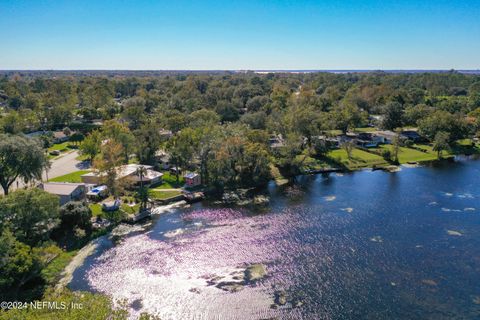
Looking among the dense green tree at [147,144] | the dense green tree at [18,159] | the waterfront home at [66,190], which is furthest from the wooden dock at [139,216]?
the dense green tree at [147,144]

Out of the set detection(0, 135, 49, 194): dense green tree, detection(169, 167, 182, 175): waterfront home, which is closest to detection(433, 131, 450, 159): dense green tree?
detection(169, 167, 182, 175): waterfront home

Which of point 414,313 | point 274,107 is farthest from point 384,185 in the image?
point 274,107

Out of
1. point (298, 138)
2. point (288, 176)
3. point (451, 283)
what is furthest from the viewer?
point (298, 138)

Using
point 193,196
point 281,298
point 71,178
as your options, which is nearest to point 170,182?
point 193,196

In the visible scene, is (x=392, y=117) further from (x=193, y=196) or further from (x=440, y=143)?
(x=193, y=196)

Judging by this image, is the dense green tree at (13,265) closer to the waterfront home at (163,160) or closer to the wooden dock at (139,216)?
the wooden dock at (139,216)

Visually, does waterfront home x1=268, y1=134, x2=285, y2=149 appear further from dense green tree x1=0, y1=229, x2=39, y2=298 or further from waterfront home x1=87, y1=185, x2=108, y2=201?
dense green tree x1=0, y1=229, x2=39, y2=298

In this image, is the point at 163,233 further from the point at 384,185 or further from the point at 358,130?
the point at 358,130
